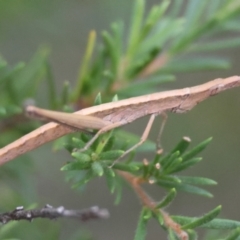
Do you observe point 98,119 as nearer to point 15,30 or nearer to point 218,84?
point 218,84

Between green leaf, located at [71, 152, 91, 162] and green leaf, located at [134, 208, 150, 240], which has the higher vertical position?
green leaf, located at [71, 152, 91, 162]

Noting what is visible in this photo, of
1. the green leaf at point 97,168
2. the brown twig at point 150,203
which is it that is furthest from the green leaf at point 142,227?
the green leaf at point 97,168

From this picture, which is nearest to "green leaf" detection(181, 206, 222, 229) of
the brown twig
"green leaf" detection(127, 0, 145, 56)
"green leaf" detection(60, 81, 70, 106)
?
the brown twig

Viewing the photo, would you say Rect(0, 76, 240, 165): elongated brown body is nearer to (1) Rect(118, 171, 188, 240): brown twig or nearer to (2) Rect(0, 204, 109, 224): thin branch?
(1) Rect(118, 171, 188, 240): brown twig

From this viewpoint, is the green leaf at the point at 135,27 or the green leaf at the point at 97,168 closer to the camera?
the green leaf at the point at 97,168

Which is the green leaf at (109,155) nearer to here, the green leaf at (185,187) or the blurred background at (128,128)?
the green leaf at (185,187)

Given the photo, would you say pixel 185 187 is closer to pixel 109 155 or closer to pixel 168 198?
pixel 168 198
